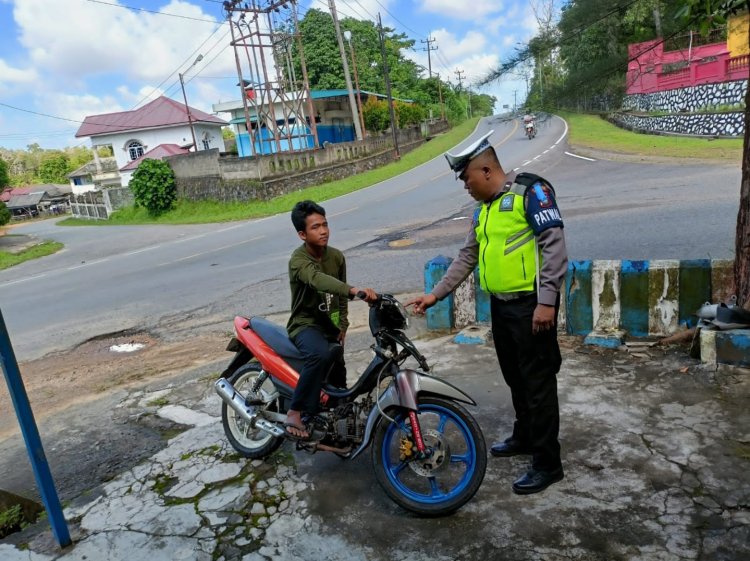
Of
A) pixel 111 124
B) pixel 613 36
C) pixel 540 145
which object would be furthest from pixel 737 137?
pixel 111 124

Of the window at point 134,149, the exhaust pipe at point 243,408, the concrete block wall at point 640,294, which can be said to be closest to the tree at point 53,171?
the window at point 134,149

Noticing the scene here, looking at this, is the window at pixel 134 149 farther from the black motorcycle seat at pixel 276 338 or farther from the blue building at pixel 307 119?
the black motorcycle seat at pixel 276 338

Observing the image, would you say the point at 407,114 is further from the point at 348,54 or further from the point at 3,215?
the point at 3,215

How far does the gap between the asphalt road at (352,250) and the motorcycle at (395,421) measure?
2.79m

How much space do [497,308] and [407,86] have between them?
5995 cm

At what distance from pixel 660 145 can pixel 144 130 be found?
138 ft

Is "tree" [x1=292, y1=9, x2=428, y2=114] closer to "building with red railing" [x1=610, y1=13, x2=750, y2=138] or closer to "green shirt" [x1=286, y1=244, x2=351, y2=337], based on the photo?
"building with red railing" [x1=610, y1=13, x2=750, y2=138]

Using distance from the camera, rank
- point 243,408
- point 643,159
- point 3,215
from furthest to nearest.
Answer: point 3,215 < point 643,159 < point 243,408

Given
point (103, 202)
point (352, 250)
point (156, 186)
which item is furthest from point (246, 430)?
point (103, 202)

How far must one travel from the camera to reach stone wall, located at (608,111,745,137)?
68.4 ft

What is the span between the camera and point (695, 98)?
24.4m

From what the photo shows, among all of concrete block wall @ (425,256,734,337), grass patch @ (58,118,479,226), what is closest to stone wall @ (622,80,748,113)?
grass patch @ (58,118,479,226)

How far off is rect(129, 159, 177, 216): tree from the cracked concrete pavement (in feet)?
90.9

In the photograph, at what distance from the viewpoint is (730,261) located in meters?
4.59
